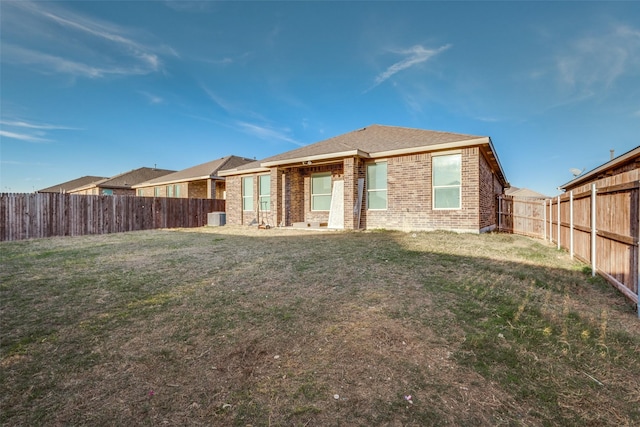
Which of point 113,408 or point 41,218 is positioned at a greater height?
point 41,218

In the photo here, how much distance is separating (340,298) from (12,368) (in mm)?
3271

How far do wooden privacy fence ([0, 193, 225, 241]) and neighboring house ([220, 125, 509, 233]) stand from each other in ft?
23.6

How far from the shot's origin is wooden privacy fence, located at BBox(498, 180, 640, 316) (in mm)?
3959

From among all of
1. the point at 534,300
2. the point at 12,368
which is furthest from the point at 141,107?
the point at 534,300

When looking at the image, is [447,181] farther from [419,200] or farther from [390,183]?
[390,183]

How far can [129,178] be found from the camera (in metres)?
32.7

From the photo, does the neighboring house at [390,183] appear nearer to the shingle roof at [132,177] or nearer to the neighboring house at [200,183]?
the neighboring house at [200,183]

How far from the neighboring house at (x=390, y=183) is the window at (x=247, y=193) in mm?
2370

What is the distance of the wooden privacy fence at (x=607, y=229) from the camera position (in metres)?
3.96

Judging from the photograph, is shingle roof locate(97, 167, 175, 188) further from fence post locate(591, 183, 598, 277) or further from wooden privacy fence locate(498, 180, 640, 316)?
fence post locate(591, 183, 598, 277)

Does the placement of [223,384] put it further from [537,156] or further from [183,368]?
[537,156]

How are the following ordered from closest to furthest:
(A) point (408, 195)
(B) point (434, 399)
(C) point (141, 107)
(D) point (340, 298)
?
1. (B) point (434, 399)
2. (D) point (340, 298)
3. (A) point (408, 195)
4. (C) point (141, 107)

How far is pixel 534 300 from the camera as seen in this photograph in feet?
13.0

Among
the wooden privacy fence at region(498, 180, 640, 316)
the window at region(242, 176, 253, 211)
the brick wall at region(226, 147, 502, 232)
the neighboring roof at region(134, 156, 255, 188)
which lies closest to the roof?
the brick wall at region(226, 147, 502, 232)
